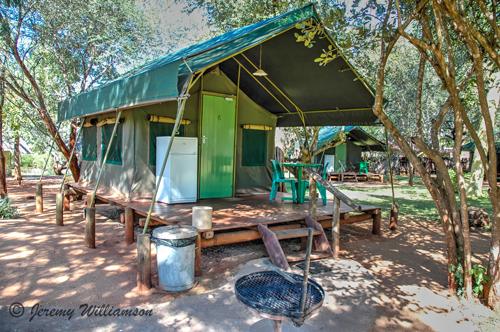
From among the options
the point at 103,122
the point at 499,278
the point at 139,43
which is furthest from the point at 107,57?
the point at 499,278

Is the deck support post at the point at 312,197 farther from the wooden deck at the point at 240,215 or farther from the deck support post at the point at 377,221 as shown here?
the deck support post at the point at 377,221

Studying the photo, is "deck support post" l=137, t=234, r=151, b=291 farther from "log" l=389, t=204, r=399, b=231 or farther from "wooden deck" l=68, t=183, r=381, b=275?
"log" l=389, t=204, r=399, b=231

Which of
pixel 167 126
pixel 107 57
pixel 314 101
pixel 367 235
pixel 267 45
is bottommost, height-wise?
pixel 367 235

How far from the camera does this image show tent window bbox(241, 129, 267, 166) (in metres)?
7.25

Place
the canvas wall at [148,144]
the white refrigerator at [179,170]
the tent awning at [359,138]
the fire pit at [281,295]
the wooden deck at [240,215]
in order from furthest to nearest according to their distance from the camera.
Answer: the tent awning at [359,138] < the canvas wall at [148,144] < the white refrigerator at [179,170] < the wooden deck at [240,215] < the fire pit at [281,295]

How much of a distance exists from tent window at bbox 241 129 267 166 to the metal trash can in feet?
12.8

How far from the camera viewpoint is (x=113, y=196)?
21.1ft

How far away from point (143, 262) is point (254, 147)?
445 centimetres

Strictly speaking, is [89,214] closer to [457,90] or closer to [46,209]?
[46,209]

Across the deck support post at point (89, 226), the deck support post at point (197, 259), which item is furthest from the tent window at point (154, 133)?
the deck support post at point (197, 259)

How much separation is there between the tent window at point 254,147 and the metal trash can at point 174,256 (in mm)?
A: 3898

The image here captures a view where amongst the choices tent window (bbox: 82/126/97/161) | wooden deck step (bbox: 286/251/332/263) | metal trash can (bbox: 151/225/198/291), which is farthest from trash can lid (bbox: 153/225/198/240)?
tent window (bbox: 82/126/97/161)

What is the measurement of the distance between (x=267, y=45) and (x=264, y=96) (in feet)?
7.33

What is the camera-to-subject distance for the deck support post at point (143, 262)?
337 cm
